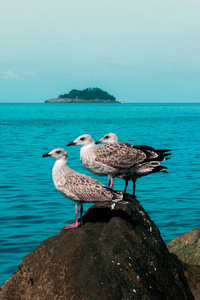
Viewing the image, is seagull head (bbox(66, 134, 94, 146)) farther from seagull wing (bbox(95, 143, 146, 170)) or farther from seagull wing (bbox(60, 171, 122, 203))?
seagull wing (bbox(60, 171, 122, 203))

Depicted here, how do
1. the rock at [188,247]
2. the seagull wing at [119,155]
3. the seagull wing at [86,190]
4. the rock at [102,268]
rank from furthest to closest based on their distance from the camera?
the rock at [188,247] < the seagull wing at [119,155] < the seagull wing at [86,190] < the rock at [102,268]

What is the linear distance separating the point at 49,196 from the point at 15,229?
4051 mm

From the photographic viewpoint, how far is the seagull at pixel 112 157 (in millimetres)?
8593

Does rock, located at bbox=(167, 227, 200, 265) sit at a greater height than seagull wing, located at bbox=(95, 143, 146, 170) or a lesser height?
lesser

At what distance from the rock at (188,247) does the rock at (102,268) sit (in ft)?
8.08

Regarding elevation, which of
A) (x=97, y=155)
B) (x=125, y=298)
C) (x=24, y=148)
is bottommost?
(x=24, y=148)

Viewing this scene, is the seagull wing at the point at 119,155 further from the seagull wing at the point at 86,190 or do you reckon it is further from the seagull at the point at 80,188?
the seagull wing at the point at 86,190

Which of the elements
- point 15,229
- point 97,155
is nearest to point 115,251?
point 97,155

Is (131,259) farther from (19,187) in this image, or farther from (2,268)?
(19,187)

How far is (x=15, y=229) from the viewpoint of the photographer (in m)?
13.1

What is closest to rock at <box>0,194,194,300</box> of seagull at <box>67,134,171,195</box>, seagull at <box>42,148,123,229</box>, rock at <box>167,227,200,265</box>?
seagull at <box>42,148,123,229</box>

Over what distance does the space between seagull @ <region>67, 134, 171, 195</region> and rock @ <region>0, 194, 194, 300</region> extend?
5.97ft

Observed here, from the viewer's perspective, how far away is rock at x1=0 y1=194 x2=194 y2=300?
18.1 ft

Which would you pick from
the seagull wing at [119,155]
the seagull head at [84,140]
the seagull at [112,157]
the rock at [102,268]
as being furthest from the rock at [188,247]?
the seagull head at [84,140]
